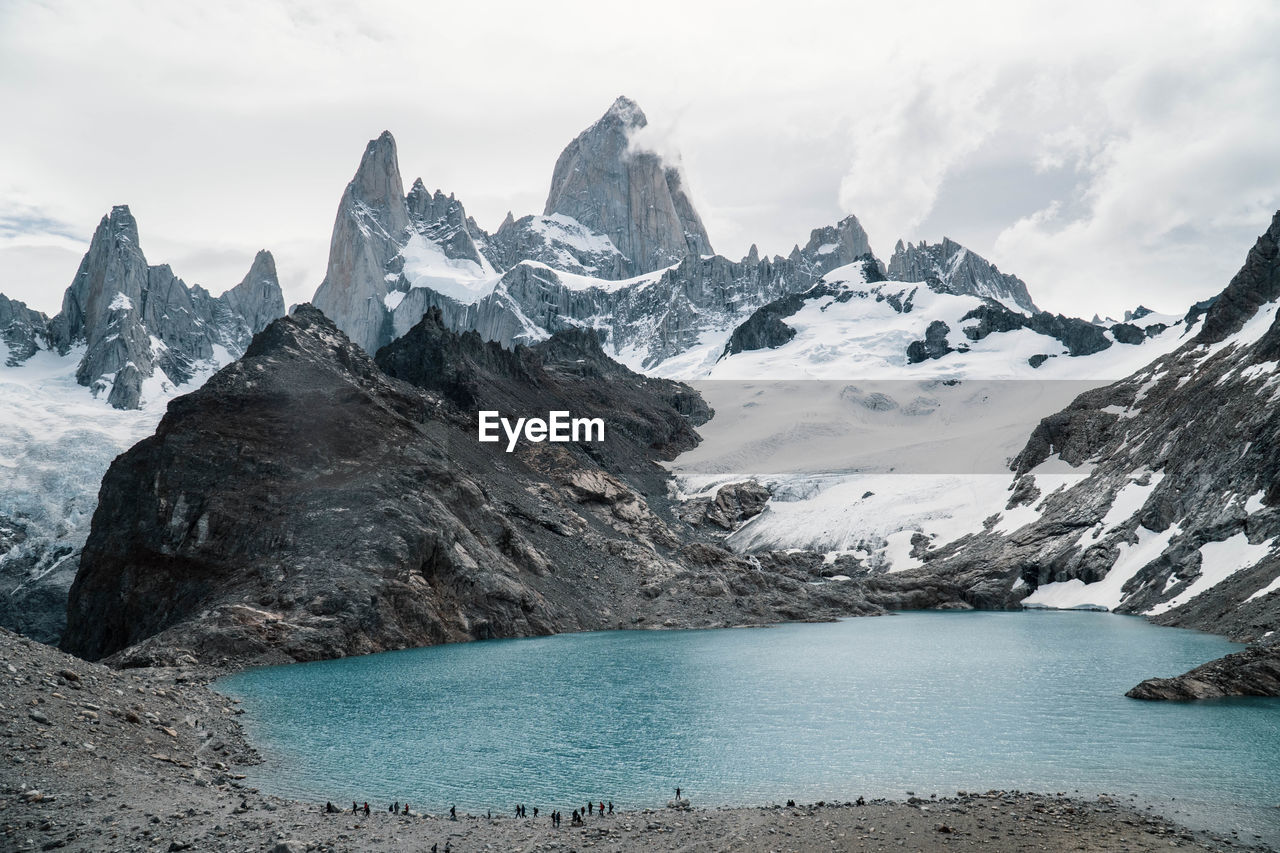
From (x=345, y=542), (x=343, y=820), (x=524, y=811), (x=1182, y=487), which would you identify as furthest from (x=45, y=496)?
(x=1182, y=487)

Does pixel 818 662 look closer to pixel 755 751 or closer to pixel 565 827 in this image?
pixel 755 751

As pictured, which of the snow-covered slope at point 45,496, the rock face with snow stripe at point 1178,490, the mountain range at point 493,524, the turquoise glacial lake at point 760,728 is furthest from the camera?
the snow-covered slope at point 45,496

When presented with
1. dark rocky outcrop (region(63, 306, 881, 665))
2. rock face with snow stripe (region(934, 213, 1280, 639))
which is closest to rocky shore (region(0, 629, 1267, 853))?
dark rocky outcrop (region(63, 306, 881, 665))

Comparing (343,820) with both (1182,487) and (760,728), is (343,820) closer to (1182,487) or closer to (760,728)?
(760,728)

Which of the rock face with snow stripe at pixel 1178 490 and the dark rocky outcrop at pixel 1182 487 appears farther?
the rock face with snow stripe at pixel 1178 490

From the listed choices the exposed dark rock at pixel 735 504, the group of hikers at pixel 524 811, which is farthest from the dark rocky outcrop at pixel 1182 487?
the exposed dark rock at pixel 735 504

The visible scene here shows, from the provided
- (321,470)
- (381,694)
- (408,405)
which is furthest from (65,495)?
(381,694)

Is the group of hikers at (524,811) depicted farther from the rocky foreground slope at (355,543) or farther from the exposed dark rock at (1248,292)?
the exposed dark rock at (1248,292)
